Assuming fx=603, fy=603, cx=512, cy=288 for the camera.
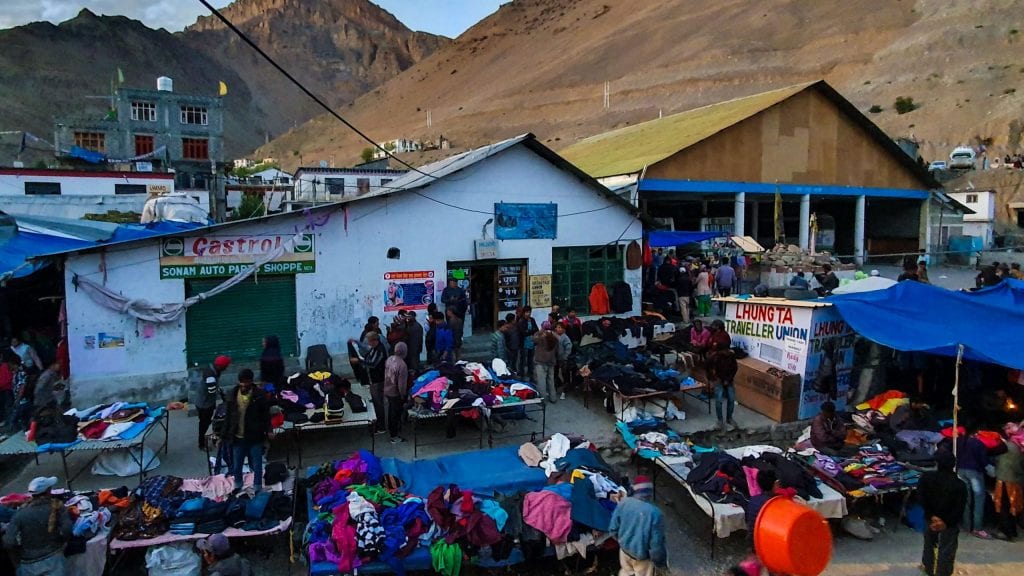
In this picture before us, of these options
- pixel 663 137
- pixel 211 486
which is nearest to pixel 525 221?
pixel 211 486

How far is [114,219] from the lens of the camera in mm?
25078

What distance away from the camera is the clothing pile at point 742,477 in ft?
23.8

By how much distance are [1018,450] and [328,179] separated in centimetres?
3702

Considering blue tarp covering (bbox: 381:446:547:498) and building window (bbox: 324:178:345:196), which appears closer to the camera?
blue tarp covering (bbox: 381:446:547:498)

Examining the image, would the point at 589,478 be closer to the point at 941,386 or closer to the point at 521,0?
the point at 941,386

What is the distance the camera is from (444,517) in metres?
6.65

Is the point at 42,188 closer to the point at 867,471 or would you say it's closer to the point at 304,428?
the point at 304,428

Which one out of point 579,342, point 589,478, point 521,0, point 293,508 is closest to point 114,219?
point 579,342

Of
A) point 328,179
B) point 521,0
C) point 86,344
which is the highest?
point 521,0

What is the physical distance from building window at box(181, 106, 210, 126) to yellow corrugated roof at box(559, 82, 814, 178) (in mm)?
38548

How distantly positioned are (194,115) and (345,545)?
5752cm

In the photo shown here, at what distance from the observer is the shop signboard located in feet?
35.1

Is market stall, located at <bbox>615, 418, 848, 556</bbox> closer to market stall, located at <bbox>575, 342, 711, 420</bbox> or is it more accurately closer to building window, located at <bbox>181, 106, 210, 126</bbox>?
market stall, located at <bbox>575, 342, 711, 420</bbox>

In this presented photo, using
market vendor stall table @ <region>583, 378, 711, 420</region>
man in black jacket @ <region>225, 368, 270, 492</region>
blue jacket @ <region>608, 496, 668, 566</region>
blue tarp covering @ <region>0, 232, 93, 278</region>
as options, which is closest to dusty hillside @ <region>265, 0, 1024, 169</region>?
market vendor stall table @ <region>583, 378, 711, 420</region>
